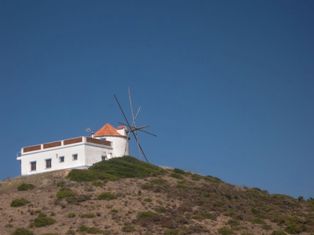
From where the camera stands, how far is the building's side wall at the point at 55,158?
7688cm

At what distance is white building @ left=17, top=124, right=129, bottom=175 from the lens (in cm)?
7694

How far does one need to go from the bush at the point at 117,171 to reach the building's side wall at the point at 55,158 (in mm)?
2111

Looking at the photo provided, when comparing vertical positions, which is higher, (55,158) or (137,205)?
(55,158)

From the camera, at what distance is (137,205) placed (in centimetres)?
6412

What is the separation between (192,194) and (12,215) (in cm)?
1954

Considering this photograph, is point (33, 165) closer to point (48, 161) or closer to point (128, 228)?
point (48, 161)

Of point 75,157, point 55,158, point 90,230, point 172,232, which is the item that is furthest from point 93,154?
point 172,232

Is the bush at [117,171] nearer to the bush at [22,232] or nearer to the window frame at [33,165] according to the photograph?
the window frame at [33,165]

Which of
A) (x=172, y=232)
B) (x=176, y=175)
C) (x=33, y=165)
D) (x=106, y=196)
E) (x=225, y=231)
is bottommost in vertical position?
(x=172, y=232)

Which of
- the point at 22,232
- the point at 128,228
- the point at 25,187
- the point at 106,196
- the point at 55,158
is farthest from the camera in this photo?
the point at 55,158

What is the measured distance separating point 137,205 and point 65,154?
1630 cm

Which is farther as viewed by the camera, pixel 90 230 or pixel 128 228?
pixel 128 228

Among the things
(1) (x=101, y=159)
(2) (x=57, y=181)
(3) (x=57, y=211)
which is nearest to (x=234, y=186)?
(1) (x=101, y=159)

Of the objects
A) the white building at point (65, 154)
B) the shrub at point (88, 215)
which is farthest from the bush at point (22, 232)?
the white building at point (65, 154)
